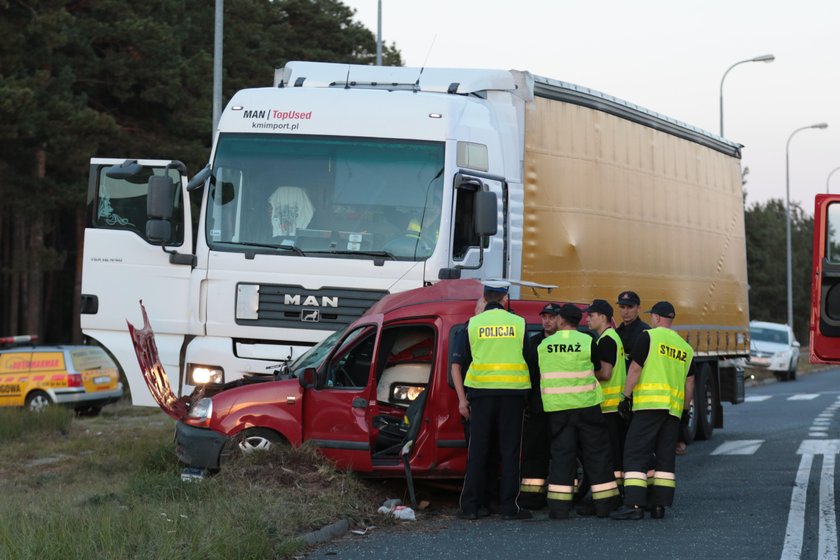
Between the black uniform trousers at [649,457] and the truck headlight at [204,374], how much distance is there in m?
4.35

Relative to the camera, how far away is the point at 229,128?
47.1 ft

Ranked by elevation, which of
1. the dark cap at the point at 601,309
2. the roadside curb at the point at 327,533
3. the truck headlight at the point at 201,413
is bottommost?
the roadside curb at the point at 327,533

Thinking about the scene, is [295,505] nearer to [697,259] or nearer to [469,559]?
[469,559]

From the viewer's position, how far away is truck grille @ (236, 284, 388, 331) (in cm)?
1387

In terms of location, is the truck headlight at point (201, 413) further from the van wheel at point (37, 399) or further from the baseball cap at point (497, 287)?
the van wheel at point (37, 399)

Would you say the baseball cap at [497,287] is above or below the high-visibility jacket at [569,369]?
above

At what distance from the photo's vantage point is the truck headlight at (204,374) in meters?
14.1

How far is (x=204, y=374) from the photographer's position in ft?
46.6

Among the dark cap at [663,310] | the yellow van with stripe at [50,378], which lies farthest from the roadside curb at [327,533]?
the yellow van with stripe at [50,378]

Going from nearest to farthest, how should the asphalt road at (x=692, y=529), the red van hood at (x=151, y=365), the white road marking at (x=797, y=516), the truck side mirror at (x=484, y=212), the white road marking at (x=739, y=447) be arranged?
the white road marking at (x=797, y=516) < the asphalt road at (x=692, y=529) < the red van hood at (x=151, y=365) < the truck side mirror at (x=484, y=212) < the white road marking at (x=739, y=447)

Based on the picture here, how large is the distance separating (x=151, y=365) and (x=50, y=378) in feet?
51.1

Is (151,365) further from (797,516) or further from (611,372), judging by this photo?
(797,516)

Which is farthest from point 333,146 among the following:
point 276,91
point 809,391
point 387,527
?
point 809,391

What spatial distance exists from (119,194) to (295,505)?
4.93m
